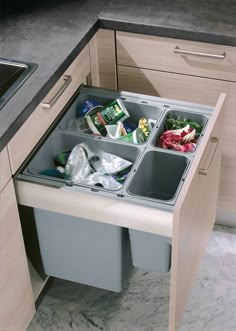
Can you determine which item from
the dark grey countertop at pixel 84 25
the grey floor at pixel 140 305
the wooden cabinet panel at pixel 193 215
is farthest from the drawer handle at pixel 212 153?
the grey floor at pixel 140 305

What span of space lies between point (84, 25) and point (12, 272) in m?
0.80

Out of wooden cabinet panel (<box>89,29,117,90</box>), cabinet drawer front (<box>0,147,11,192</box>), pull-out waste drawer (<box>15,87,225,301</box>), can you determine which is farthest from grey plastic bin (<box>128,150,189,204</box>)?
wooden cabinet panel (<box>89,29,117,90</box>)

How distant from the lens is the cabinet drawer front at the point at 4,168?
1616mm

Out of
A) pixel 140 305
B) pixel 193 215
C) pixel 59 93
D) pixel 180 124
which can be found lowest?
pixel 140 305

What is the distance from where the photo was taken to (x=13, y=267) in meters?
1.79

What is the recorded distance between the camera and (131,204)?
5.27 feet

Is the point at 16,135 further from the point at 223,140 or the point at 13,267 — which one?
the point at 223,140

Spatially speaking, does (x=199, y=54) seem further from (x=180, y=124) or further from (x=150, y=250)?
(x=150, y=250)

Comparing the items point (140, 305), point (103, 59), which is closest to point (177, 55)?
point (103, 59)

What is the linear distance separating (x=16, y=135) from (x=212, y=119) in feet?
1.73

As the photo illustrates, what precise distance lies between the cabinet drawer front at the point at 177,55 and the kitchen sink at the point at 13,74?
37 centimetres

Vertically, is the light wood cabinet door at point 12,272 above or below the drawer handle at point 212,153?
below

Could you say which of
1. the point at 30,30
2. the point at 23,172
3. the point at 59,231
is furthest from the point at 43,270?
the point at 30,30

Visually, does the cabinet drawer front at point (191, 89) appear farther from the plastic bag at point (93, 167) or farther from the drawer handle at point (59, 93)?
the plastic bag at point (93, 167)
